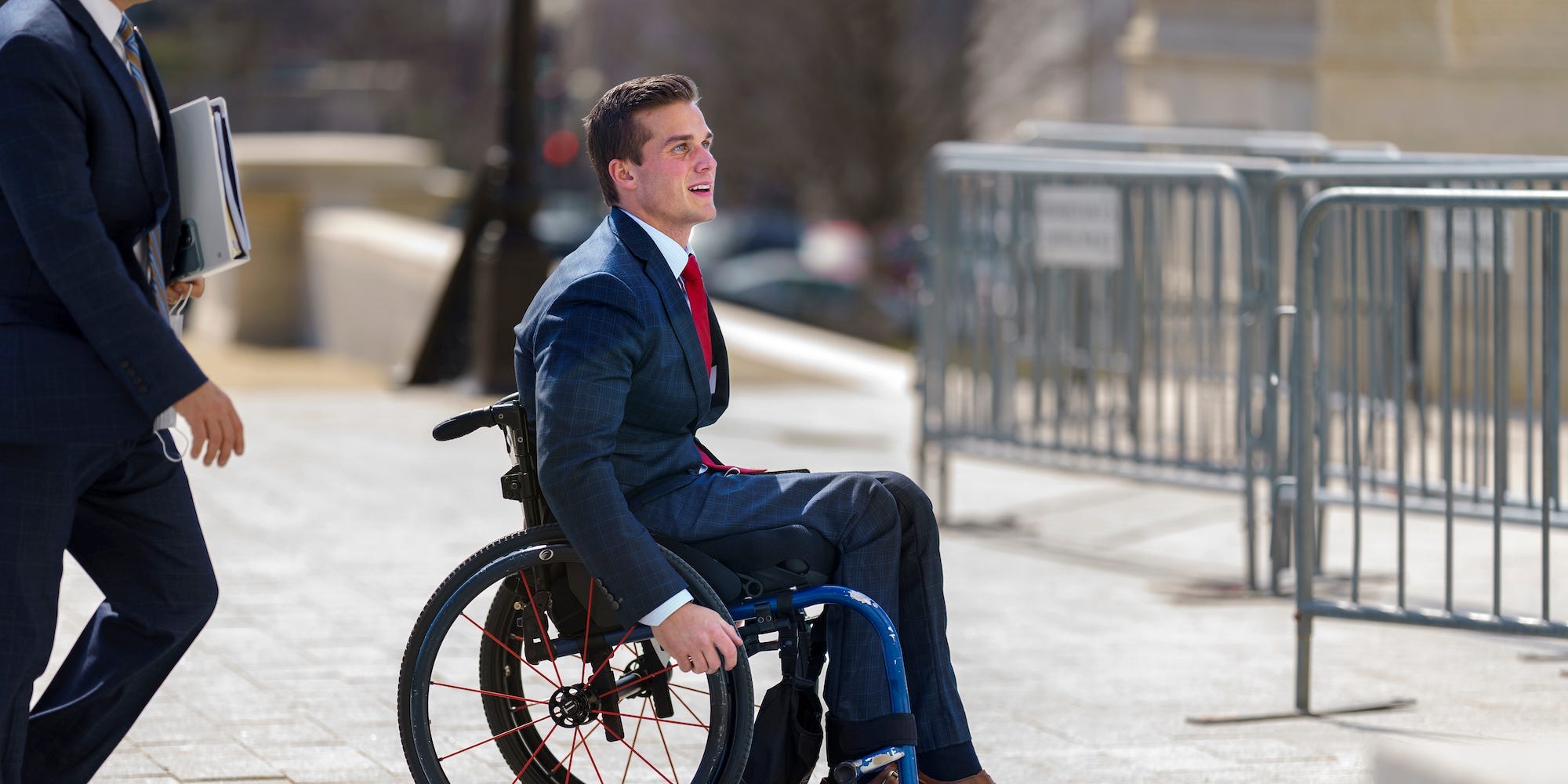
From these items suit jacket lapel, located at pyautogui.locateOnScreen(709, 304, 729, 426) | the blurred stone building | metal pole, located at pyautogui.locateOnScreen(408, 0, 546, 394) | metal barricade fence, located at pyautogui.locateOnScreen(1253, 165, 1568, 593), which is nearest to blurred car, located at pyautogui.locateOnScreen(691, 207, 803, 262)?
the blurred stone building

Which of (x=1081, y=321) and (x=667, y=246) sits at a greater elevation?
(x=667, y=246)

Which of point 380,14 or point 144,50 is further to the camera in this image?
point 380,14

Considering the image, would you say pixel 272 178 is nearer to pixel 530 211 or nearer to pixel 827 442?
pixel 530 211

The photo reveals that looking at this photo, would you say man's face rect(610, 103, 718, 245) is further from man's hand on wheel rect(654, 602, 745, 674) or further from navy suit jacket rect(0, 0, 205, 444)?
navy suit jacket rect(0, 0, 205, 444)

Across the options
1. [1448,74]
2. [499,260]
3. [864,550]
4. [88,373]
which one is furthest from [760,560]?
[1448,74]

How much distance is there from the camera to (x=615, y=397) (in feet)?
11.7

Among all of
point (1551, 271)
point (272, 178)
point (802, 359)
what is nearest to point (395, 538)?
point (1551, 271)

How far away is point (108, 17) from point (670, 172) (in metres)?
1.01

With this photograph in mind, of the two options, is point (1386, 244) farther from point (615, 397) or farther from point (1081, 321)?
point (615, 397)

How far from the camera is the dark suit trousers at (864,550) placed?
3.67 m

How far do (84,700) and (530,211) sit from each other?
27.2 ft

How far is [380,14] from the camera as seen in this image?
48.5m

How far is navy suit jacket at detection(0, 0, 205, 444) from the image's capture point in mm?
3402

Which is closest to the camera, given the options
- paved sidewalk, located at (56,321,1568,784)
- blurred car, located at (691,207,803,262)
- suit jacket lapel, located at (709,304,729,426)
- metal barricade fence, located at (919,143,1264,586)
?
suit jacket lapel, located at (709,304,729,426)
